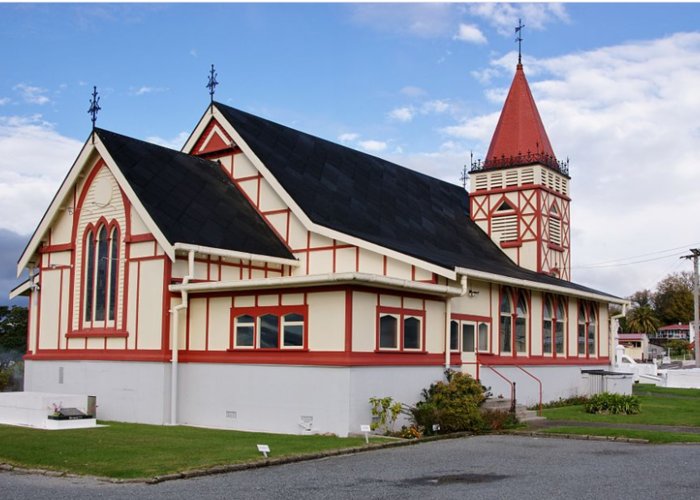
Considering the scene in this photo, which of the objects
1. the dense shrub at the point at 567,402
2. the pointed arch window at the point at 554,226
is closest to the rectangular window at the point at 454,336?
the dense shrub at the point at 567,402

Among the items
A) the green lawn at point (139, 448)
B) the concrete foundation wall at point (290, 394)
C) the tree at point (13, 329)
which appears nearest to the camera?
the green lawn at point (139, 448)

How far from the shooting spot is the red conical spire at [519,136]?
121 feet

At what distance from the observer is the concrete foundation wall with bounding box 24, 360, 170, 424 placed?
23.5 m

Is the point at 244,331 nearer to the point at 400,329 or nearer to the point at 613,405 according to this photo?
the point at 400,329

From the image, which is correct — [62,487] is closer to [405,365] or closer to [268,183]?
[405,365]

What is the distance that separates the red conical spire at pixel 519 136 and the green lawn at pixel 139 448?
64.2ft

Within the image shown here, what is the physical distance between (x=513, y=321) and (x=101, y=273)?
1280cm

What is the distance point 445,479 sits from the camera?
14.4m

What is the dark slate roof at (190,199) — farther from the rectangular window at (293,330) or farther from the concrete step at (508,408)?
the concrete step at (508,408)

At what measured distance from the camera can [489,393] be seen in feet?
81.0

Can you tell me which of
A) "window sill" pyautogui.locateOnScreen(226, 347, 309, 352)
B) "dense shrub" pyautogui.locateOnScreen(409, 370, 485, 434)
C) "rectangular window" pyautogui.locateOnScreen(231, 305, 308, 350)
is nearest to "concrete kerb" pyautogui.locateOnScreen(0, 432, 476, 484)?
"dense shrub" pyautogui.locateOnScreen(409, 370, 485, 434)

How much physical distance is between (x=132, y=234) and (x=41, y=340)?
516 cm

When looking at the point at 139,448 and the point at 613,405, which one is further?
the point at 613,405

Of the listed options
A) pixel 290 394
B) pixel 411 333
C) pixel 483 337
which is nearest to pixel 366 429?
pixel 290 394
